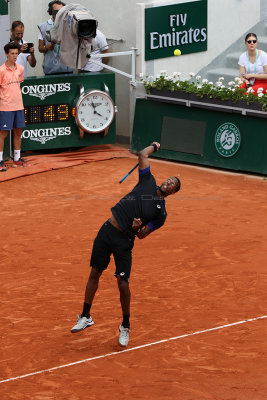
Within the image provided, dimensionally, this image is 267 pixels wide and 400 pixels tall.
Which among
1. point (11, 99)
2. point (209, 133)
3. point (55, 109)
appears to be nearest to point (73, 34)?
point (55, 109)

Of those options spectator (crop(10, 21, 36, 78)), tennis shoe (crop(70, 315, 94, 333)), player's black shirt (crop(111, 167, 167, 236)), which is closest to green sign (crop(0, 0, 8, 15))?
spectator (crop(10, 21, 36, 78))

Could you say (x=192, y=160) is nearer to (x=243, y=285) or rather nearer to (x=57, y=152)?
(x=57, y=152)

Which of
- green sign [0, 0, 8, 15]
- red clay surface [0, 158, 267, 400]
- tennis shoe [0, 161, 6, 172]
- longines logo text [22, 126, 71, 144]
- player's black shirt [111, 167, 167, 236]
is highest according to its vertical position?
green sign [0, 0, 8, 15]

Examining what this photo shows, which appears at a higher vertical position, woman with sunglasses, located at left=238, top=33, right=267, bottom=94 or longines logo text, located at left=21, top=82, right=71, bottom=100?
woman with sunglasses, located at left=238, top=33, right=267, bottom=94

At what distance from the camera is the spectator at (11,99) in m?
15.9

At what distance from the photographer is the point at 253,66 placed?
17.2 m

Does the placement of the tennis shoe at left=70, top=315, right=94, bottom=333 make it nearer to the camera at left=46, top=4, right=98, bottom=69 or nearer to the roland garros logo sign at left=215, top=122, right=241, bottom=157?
the roland garros logo sign at left=215, top=122, right=241, bottom=157

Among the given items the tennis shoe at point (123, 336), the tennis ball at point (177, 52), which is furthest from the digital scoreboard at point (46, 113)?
the tennis shoe at point (123, 336)

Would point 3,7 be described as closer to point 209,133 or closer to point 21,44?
point 21,44

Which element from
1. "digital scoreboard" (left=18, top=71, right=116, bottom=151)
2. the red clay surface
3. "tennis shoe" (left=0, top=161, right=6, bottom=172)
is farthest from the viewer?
"digital scoreboard" (left=18, top=71, right=116, bottom=151)

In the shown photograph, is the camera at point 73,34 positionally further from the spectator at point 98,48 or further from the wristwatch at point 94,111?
the spectator at point 98,48

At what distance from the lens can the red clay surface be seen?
8039 mm

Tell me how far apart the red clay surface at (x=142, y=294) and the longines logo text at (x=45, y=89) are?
187 centimetres

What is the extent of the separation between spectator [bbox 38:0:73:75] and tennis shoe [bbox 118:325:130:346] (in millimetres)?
9519
